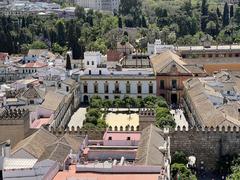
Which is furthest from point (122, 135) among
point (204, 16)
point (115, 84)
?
point (204, 16)

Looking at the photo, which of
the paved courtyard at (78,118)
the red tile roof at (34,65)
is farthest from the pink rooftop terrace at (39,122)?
the red tile roof at (34,65)

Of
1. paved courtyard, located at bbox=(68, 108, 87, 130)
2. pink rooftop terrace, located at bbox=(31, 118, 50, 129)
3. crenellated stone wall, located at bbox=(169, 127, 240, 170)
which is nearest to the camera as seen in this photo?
crenellated stone wall, located at bbox=(169, 127, 240, 170)

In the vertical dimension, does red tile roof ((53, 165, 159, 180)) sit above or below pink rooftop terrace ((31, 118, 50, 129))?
above

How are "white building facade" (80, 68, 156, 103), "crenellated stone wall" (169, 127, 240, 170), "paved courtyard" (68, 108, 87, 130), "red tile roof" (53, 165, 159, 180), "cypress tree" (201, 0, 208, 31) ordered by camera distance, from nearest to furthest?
"red tile roof" (53, 165, 159, 180) → "crenellated stone wall" (169, 127, 240, 170) → "paved courtyard" (68, 108, 87, 130) → "white building facade" (80, 68, 156, 103) → "cypress tree" (201, 0, 208, 31)

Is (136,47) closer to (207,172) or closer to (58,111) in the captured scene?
(58,111)

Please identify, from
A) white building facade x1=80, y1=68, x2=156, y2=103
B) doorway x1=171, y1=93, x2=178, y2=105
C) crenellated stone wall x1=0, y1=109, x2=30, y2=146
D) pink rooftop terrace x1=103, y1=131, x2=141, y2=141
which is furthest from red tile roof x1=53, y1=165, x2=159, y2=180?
white building facade x1=80, y1=68, x2=156, y2=103

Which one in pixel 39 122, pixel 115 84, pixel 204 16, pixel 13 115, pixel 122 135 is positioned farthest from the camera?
pixel 204 16

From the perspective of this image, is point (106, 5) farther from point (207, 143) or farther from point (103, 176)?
point (103, 176)

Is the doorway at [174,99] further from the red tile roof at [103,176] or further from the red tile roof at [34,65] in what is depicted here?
the red tile roof at [103,176]

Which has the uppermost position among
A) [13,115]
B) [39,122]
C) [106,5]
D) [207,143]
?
[106,5]

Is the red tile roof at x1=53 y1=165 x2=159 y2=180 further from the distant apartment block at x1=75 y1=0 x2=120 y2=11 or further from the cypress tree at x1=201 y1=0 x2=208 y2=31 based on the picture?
the distant apartment block at x1=75 y1=0 x2=120 y2=11

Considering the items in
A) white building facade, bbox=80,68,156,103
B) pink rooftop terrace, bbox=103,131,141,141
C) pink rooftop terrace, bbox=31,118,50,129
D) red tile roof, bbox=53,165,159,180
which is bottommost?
white building facade, bbox=80,68,156,103

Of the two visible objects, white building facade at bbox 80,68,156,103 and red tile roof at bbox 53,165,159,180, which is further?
white building facade at bbox 80,68,156,103
